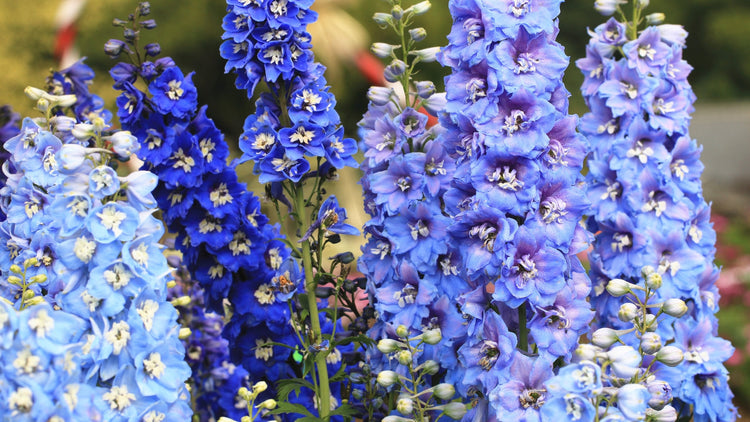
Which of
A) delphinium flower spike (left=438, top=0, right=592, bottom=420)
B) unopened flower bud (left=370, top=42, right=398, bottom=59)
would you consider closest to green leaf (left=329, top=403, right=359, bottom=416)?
delphinium flower spike (left=438, top=0, right=592, bottom=420)

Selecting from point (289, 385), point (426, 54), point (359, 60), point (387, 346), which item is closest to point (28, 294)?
point (289, 385)

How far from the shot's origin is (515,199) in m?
1.72

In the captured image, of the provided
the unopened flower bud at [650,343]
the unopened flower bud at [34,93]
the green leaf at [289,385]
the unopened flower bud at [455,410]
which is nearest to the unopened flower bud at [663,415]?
the unopened flower bud at [650,343]

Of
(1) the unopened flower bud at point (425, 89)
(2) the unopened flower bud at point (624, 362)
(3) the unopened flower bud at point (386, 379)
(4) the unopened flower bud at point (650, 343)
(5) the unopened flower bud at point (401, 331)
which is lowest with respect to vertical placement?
(3) the unopened flower bud at point (386, 379)

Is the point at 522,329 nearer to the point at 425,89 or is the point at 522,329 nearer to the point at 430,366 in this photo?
the point at 430,366

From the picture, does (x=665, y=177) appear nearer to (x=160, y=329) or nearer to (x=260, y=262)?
(x=260, y=262)

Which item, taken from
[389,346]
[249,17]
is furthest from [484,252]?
[249,17]

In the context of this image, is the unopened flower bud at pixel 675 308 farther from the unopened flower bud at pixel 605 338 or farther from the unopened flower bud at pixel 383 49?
the unopened flower bud at pixel 383 49

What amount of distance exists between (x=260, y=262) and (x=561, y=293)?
0.87m

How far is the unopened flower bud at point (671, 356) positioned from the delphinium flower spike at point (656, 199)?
1.85 feet

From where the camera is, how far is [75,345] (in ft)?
4.81

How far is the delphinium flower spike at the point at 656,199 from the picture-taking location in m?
2.22

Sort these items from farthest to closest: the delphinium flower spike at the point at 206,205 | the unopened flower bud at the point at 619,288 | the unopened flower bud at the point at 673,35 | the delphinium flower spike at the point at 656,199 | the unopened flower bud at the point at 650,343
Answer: the unopened flower bud at the point at 673,35 < the delphinium flower spike at the point at 656,199 < the delphinium flower spike at the point at 206,205 < the unopened flower bud at the point at 619,288 < the unopened flower bud at the point at 650,343

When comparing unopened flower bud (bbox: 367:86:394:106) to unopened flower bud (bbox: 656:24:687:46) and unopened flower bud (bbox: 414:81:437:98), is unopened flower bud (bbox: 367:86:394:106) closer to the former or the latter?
unopened flower bud (bbox: 414:81:437:98)
